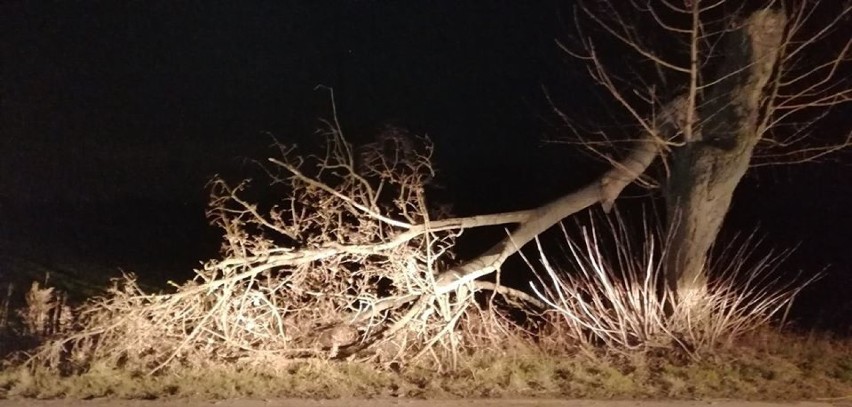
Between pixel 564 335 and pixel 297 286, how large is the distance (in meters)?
2.79

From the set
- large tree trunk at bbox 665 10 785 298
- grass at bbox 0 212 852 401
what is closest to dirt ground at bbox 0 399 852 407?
grass at bbox 0 212 852 401

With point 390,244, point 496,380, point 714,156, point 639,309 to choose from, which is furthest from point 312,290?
point 714,156

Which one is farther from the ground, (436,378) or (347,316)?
(347,316)

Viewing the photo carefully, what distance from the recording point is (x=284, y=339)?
30.9 ft

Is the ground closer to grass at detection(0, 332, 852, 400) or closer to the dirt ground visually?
the dirt ground

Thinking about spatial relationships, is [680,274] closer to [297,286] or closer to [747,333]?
[747,333]

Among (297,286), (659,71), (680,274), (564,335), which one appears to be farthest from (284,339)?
(659,71)

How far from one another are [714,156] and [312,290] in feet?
15.0

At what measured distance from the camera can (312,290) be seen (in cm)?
1009

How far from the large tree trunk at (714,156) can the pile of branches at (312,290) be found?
2483 mm

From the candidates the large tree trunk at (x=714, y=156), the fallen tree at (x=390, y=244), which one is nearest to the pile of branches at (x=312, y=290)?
the fallen tree at (x=390, y=244)

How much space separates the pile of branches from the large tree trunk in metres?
2.48

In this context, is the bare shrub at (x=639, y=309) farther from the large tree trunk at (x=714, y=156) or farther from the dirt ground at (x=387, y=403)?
the dirt ground at (x=387, y=403)

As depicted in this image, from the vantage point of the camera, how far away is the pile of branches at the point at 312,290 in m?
9.27
